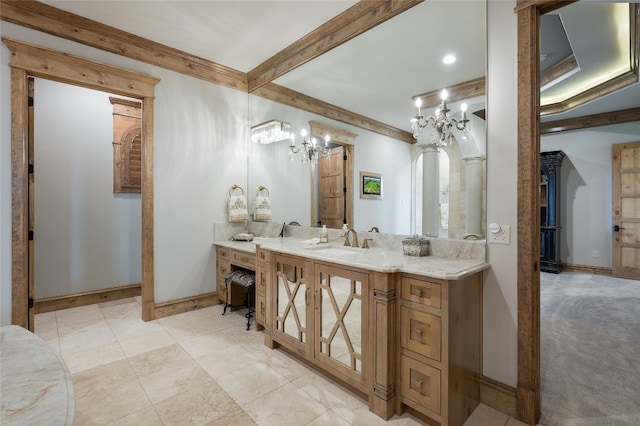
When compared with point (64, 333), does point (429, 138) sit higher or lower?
higher

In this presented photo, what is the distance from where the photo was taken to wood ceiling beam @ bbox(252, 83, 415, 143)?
2607 mm

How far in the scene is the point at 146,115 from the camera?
3.25m

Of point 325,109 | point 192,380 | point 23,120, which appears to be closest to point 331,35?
point 325,109

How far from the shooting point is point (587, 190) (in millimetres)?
5641

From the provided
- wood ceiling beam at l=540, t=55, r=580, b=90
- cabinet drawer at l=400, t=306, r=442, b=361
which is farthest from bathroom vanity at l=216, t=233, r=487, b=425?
wood ceiling beam at l=540, t=55, r=580, b=90

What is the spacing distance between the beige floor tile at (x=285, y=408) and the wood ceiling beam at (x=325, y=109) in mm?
2056

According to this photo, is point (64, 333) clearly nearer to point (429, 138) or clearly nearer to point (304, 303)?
point (304, 303)

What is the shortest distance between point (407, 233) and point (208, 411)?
1838 mm

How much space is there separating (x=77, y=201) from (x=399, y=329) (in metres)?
4.17

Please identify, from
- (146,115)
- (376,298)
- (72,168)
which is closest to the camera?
(376,298)

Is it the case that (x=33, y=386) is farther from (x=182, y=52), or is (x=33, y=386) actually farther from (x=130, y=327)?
(x=182, y=52)

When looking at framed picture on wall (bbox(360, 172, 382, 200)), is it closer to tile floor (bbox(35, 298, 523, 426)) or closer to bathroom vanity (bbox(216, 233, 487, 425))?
bathroom vanity (bbox(216, 233, 487, 425))

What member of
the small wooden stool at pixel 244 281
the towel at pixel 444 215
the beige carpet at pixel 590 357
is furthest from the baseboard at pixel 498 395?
the small wooden stool at pixel 244 281

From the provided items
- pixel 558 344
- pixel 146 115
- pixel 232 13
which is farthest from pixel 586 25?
pixel 146 115
